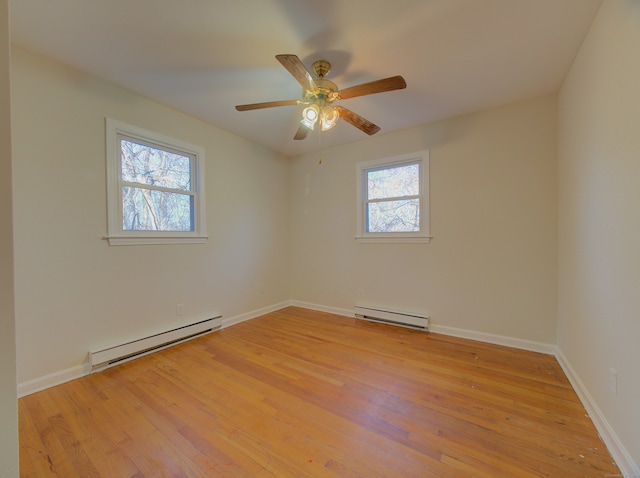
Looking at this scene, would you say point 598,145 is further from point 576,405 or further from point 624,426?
point 576,405

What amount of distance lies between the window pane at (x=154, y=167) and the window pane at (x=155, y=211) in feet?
0.35

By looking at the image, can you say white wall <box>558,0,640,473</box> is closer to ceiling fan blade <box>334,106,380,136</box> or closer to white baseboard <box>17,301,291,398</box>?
ceiling fan blade <box>334,106,380,136</box>

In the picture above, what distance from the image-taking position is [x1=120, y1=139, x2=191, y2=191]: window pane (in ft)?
8.27

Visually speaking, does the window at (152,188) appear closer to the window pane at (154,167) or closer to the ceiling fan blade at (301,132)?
the window pane at (154,167)

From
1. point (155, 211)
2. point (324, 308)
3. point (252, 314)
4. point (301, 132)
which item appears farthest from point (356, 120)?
point (252, 314)

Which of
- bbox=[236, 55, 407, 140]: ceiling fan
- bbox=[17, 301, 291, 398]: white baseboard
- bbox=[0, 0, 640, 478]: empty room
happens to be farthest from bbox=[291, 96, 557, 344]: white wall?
bbox=[17, 301, 291, 398]: white baseboard

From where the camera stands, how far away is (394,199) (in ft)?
11.2

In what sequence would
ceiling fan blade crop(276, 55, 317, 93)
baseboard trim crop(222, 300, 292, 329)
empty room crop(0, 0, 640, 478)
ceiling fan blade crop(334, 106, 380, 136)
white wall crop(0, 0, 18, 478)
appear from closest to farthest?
white wall crop(0, 0, 18, 478) → empty room crop(0, 0, 640, 478) → ceiling fan blade crop(276, 55, 317, 93) → ceiling fan blade crop(334, 106, 380, 136) → baseboard trim crop(222, 300, 292, 329)

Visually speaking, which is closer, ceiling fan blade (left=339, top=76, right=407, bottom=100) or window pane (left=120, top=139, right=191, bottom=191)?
ceiling fan blade (left=339, top=76, right=407, bottom=100)

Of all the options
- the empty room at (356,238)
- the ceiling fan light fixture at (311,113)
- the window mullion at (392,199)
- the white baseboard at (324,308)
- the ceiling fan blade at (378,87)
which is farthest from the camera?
the white baseboard at (324,308)

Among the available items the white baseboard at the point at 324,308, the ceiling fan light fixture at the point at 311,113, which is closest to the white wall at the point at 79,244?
the white baseboard at the point at 324,308

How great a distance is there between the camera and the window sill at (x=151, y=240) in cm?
238

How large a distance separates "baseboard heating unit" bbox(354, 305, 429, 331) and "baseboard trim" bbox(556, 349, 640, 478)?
130cm

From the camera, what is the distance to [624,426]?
1283 mm
